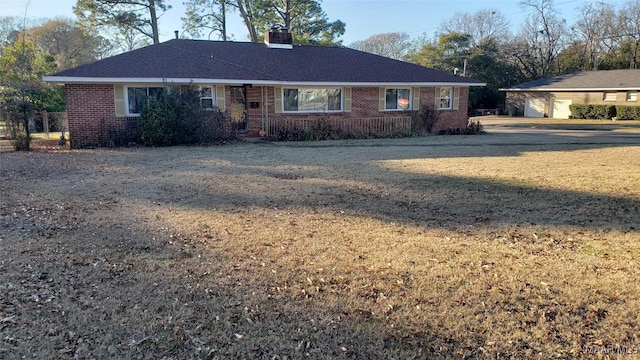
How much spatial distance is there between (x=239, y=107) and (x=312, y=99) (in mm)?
3300

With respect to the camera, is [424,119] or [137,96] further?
[424,119]

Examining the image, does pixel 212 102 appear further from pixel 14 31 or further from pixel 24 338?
pixel 14 31

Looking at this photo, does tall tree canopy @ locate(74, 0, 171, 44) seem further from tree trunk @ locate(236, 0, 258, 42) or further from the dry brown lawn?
the dry brown lawn

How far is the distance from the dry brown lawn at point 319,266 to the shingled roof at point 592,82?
2845 centimetres

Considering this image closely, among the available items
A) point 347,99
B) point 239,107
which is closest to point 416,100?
point 347,99

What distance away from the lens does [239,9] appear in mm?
33406

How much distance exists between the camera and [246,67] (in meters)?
18.6

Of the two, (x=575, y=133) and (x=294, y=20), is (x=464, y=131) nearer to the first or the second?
(x=575, y=133)

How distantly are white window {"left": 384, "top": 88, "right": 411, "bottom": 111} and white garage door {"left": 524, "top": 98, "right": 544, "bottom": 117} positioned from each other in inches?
843

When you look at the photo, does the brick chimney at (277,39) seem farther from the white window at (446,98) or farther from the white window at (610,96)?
the white window at (610,96)

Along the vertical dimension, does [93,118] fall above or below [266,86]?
below

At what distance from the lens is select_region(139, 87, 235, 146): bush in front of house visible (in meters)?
14.8

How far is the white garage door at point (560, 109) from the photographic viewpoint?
35.2 m

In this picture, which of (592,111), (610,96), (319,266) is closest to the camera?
(319,266)
